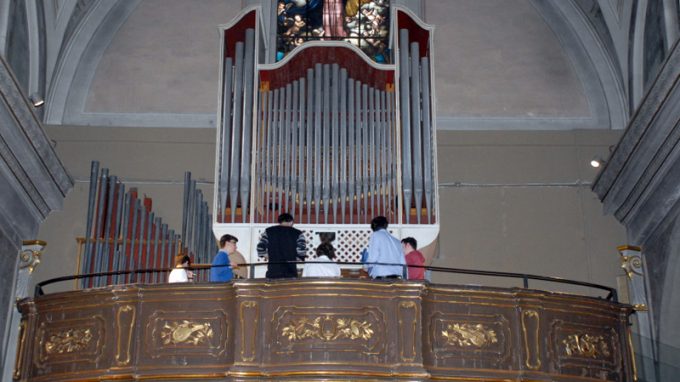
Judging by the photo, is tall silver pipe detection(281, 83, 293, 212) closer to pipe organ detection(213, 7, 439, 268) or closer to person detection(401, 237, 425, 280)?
pipe organ detection(213, 7, 439, 268)

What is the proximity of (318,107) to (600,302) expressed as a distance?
14.6 feet

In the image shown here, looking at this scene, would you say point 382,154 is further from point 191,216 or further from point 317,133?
point 191,216

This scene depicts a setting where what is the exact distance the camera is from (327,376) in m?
10.1

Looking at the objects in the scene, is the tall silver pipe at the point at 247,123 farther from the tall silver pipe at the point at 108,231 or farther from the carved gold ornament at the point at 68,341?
the carved gold ornament at the point at 68,341

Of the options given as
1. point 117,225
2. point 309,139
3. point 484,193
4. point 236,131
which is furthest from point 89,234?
point 484,193

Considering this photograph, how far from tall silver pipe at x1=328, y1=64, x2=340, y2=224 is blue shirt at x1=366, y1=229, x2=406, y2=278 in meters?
2.19

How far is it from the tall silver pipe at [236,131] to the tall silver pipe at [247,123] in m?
0.07

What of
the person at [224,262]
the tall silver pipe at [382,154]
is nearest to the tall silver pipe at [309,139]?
the tall silver pipe at [382,154]

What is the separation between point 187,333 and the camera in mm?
10555

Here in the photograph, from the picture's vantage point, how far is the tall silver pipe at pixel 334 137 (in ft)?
43.1

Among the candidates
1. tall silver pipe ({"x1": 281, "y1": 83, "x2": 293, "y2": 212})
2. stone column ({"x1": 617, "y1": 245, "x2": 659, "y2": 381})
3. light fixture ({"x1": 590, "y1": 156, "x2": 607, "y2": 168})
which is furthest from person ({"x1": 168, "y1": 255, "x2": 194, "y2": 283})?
light fixture ({"x1": 590, "y1": 156, "x2": 607, "y2": 168})

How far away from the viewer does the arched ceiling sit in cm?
1662

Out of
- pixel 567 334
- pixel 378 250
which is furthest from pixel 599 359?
pixel 378 250

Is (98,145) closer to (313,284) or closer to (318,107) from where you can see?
(318,107)
